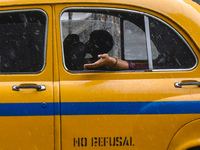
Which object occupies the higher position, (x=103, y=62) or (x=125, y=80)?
(x=103, y=62)

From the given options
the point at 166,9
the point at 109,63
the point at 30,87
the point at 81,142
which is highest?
the point at 166,9

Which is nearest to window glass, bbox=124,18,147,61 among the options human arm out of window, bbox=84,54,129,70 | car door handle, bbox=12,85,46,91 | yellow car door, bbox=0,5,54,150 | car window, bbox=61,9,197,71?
car window, bbox=61,9,197,71

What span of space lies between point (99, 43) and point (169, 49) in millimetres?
587

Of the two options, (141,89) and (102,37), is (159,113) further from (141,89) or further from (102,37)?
(102,37)

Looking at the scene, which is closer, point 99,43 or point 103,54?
point 103,54

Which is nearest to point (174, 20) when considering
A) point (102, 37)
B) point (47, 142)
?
point (102, 37)

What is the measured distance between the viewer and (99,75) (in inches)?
128

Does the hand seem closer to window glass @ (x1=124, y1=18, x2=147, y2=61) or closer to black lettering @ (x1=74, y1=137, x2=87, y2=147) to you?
window glass @ (x1=124, y1=18, x2=147, y2=61)

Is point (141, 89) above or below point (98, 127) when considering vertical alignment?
above

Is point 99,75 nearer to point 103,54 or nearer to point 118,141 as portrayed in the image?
point 103,54

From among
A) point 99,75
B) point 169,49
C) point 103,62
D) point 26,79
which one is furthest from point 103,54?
point 26,79

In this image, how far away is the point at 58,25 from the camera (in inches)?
130

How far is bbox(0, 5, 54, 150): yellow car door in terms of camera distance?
10.4 ft

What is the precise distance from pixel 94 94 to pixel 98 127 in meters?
0.26
